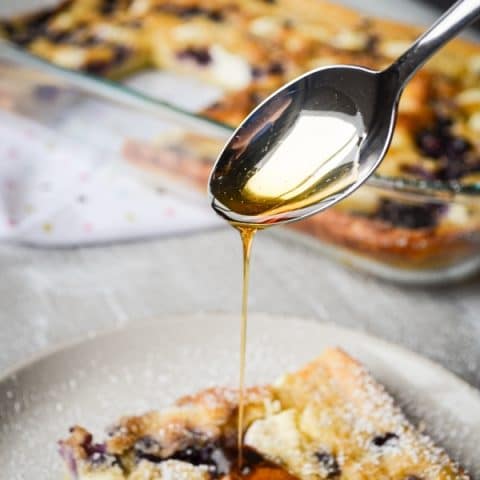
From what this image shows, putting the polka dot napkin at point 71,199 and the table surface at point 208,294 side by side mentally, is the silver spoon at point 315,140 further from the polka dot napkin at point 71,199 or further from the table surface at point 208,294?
the polka dot napkin at point 71,199

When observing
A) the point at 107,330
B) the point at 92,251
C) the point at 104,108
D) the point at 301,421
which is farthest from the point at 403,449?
the point at 104,108

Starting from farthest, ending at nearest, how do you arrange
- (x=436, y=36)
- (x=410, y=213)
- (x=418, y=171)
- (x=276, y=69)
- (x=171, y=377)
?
(x=276, y=69)
(x=418, y=171)
(x=410, y=213)
(x=171, y=377)
(x=436, y=36)

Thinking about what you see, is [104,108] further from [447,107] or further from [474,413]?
[474,413]

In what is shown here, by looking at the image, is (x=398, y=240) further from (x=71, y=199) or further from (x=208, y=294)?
(x=71, y=199)

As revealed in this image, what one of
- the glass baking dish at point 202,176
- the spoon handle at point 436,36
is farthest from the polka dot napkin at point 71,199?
the spoon handle at point 436,36

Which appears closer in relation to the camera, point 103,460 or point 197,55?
point 103,460

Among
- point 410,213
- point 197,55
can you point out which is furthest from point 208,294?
point 197,55
